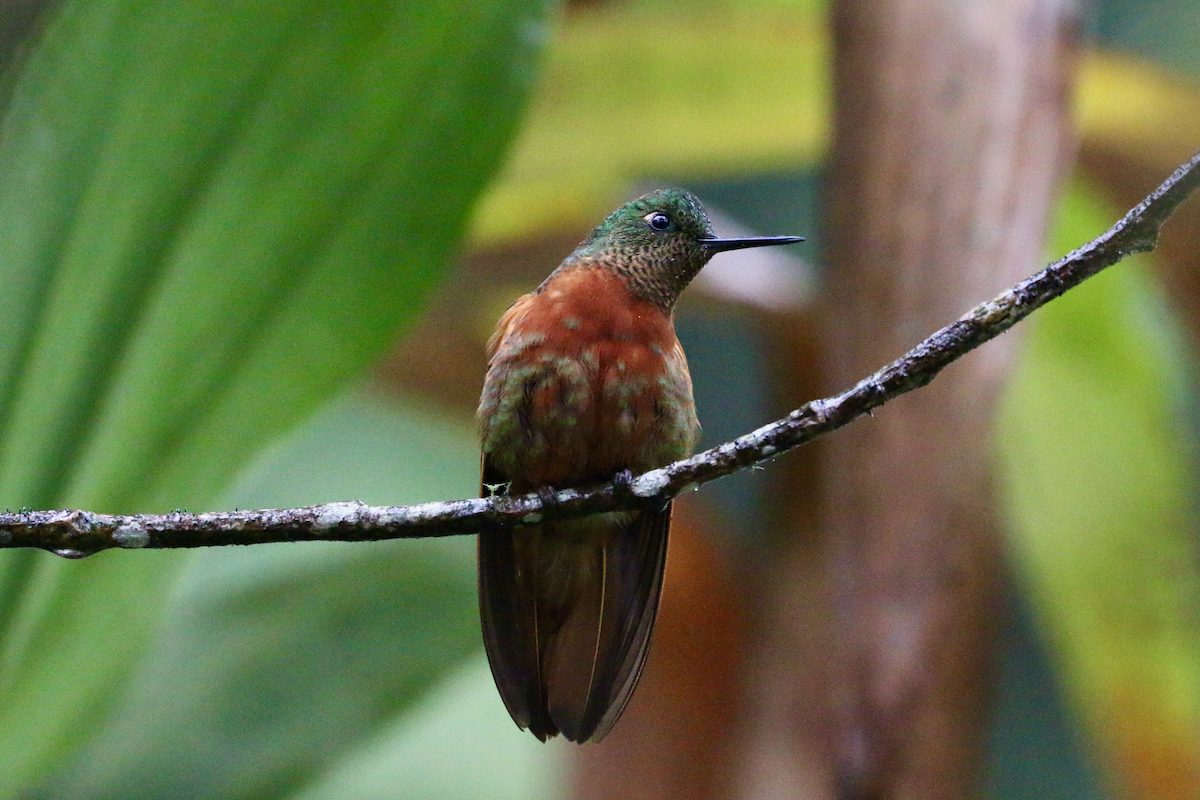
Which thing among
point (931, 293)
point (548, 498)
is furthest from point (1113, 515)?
point (548, 498)

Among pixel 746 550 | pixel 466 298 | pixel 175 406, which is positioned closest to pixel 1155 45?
pixel 746 550

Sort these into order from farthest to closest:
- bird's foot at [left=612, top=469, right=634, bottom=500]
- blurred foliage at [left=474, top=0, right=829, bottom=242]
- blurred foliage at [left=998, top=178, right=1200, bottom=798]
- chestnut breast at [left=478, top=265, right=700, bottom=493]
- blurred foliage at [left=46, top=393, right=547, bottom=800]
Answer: blurred foliage at [left=474, top=0, right=829, bottom=242] < blurred foliage at [left=998, top=178, right=1200, bottom=798] < blurred foliage at [left=46, top=393, right=547, bottom=800] < chestnut breast at [left=478, top=265, right=700, bottom=493] < bird's foot at [left=612, top=469, right=634, bottom=500]

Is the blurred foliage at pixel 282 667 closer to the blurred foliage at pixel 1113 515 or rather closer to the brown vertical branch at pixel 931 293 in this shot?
the brown vertical branch at pixel 931 293

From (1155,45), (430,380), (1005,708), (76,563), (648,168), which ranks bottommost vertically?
(1005,708)

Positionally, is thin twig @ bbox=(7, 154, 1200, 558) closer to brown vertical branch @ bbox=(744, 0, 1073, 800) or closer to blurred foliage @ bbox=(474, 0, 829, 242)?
brown vertical branch @ bbox=(744, 0, 1073, 800)

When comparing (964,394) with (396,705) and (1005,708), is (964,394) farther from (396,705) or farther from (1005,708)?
(1005,708)

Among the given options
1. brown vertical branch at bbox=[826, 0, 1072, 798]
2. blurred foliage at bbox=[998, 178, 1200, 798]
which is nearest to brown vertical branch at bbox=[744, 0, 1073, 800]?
brown vertical branch at bbox=[826, 0, 1072, 798]

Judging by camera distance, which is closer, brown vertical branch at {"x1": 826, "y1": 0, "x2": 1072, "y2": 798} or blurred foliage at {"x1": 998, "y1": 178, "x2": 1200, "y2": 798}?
brown vertical branch at {"x1": 826, "y1": 0, "x2": 1072, "y2": 798}
